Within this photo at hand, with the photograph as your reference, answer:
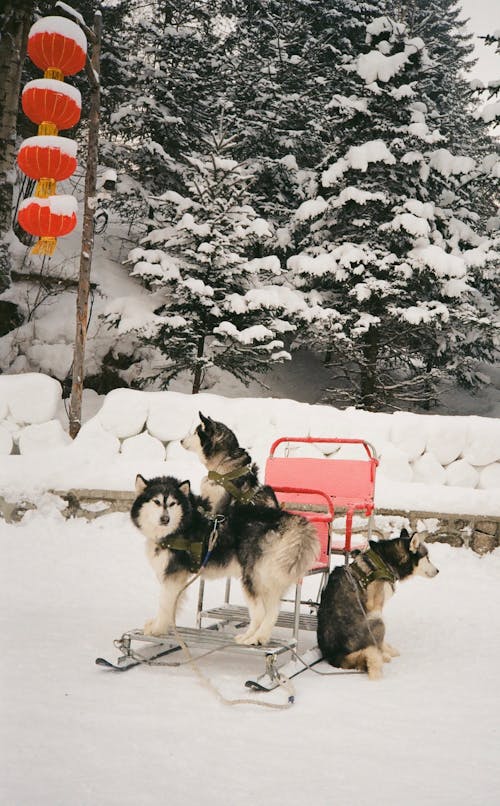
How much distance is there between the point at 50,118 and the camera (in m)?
7.89

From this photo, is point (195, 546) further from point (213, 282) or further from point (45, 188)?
point (213, 282)

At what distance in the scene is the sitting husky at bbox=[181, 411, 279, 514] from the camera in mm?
4805

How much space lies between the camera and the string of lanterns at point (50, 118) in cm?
753

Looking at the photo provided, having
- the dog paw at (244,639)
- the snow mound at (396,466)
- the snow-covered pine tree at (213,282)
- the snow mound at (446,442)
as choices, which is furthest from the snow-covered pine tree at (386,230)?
the dog paw at (244,639)

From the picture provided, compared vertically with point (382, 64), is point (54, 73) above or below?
below

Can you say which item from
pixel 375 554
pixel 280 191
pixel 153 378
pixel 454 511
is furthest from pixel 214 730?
pixel 280 191

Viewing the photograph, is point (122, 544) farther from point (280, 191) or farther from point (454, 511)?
point (280, 191)

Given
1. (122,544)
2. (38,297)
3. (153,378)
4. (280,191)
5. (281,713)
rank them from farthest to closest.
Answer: (280,191), (38,297), (153,378), (122,544), (281,713)

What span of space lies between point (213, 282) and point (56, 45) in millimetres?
4956

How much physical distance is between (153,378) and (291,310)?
2.86 metres

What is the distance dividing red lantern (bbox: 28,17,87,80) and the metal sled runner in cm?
519

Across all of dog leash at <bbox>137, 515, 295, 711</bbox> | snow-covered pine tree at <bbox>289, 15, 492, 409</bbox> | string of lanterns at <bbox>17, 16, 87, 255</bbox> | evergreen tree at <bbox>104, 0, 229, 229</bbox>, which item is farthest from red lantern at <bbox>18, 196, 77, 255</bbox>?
evergreen tree at <bbox>104, 0, 229, 229</bbox>

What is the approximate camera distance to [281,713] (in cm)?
375

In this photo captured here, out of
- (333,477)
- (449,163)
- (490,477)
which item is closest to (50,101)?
(333,477)
